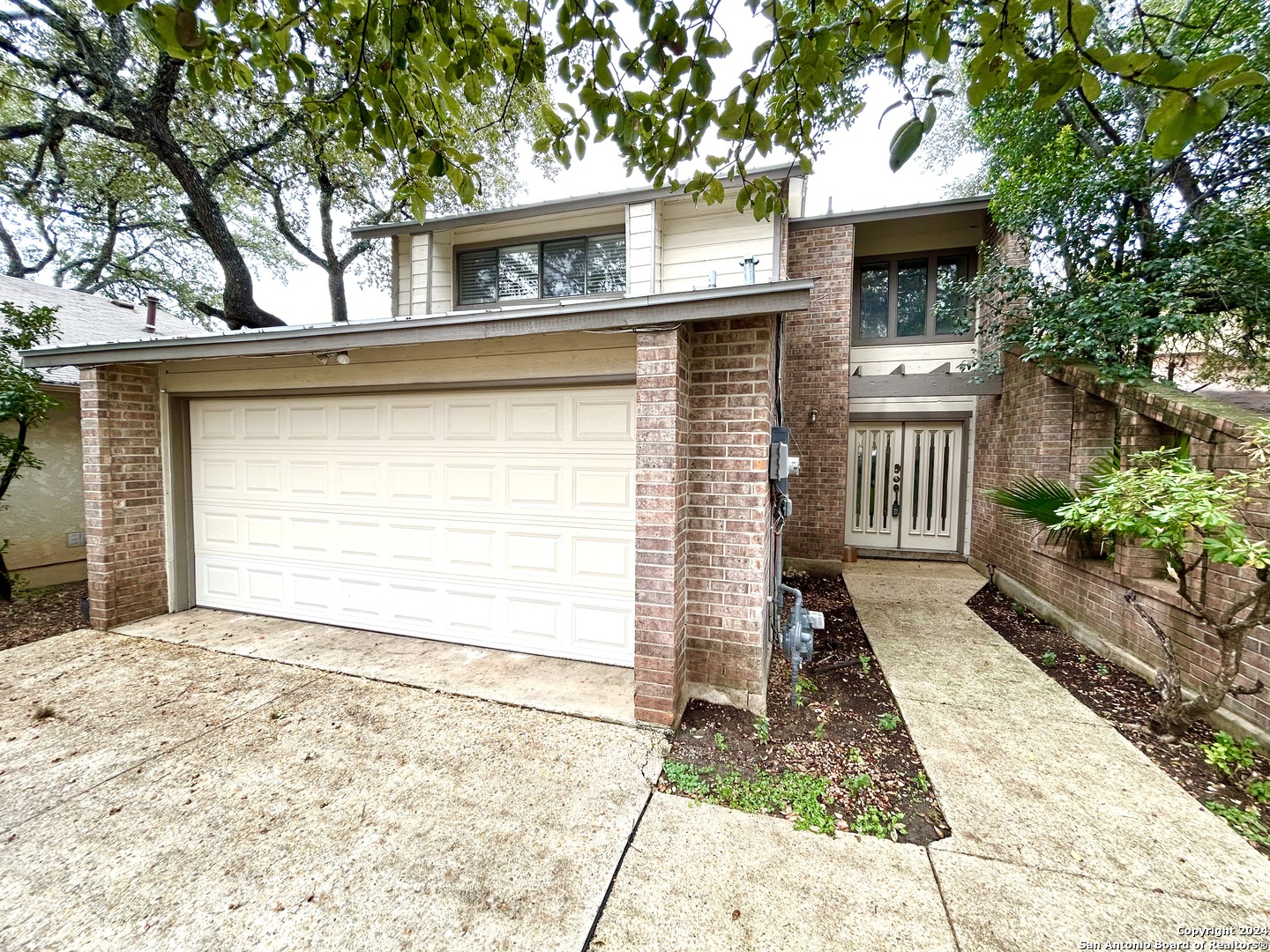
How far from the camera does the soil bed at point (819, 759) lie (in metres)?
2.42

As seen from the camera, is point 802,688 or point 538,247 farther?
point 538,247

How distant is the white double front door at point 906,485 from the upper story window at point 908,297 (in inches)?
55.7

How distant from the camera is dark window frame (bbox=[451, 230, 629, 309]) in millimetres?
6633

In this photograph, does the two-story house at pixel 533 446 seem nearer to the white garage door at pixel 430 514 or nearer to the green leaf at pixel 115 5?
the white garage door at pixel 430 514

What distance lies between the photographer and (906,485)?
298 inches

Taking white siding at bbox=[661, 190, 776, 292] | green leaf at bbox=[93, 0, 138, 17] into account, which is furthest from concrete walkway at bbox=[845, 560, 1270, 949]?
white siding at bbox=[661, 190, 776, 292]

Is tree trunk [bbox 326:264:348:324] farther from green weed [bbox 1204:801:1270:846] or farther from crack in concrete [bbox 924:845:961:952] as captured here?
green weed [bbox 1204:801:1270:846]

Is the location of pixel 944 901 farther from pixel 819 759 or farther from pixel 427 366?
pixel 427 366

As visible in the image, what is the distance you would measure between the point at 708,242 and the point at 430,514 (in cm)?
465

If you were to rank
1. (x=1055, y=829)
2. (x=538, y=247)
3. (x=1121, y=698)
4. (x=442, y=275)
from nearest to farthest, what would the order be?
1. (x=1055, y=829)
2. (x=1121, y=698)
3. (x=538, y=247)
4. (x=442, y=275)

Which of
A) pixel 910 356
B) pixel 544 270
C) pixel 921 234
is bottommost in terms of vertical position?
pixel 910 356

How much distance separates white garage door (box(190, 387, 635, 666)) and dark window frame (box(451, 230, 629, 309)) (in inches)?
127

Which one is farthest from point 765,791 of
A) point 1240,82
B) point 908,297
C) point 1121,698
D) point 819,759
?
point 908,297

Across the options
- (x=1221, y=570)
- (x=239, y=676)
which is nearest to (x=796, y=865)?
(x=1221, y=570)
